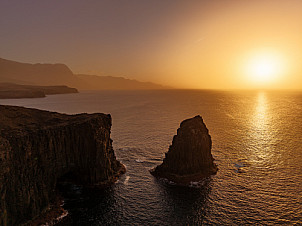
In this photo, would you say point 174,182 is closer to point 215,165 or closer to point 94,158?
point 215,165

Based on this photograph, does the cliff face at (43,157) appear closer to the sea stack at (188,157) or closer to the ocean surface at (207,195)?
the ocean surface at (207,195)

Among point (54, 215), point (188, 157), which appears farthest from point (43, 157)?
point (188, 157)

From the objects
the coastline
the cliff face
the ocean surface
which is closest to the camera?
the cliff face

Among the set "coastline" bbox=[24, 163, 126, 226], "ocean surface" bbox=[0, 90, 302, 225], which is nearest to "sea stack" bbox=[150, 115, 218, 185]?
"ocean surface" bbox=[0, 90, 302, 225]

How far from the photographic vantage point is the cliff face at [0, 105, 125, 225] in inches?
1229

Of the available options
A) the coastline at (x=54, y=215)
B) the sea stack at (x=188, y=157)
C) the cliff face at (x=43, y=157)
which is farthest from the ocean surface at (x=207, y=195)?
the cliff face at (x=43, y=157)

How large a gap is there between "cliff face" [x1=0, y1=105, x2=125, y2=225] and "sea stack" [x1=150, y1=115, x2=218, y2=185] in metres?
14.5

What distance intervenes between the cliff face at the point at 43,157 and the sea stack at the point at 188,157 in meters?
14.5

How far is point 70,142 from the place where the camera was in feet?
145

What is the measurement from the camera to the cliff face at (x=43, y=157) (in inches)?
1229

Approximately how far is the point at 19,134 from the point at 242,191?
165 feet

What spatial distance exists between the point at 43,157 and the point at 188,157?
Answer: 35.1 meters

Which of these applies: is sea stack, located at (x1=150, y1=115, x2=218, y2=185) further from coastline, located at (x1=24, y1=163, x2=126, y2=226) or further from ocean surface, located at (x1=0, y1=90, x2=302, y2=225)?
coastline, located at (x1=24, y1=163, x2=126, y2=226)

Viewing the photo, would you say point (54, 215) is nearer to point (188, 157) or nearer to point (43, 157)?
point (43, 157)
